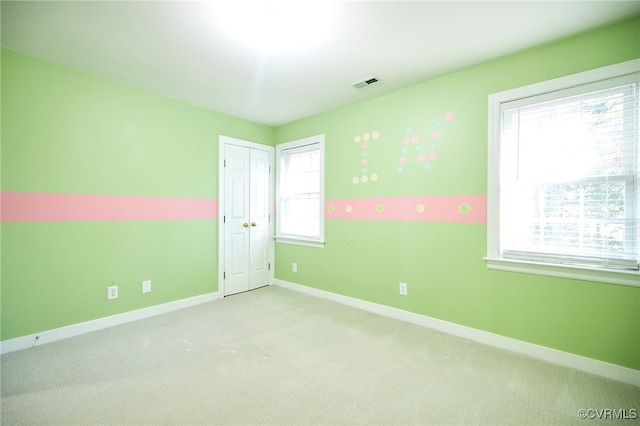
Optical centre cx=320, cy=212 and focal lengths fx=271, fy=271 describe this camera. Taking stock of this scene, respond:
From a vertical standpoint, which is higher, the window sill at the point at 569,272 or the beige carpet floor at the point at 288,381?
the window sill at the point at 569,272

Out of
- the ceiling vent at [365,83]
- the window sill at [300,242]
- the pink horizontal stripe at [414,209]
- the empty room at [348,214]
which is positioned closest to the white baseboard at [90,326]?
the empty room at [348,214]

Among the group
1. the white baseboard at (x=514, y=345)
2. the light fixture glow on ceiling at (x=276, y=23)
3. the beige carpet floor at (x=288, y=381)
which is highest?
the light fixture glow on ceiling at (x=276, y=23)

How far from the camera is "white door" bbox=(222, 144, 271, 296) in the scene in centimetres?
394

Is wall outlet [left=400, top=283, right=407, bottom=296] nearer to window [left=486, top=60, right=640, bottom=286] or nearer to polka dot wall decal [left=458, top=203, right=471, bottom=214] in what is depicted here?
window [left=486, top=60, right=640, bottom=286]

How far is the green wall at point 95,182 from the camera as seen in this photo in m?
2.39

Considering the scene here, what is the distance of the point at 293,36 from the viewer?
2.15 metres

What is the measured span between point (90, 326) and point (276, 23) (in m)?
3.33

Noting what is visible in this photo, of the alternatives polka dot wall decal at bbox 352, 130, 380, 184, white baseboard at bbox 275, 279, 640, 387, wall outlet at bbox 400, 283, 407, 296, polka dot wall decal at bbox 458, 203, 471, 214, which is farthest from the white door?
polka dot wall decal at bbox 458, 203, 471, 214

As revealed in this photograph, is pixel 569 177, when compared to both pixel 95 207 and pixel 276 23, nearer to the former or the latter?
pixel 276 23

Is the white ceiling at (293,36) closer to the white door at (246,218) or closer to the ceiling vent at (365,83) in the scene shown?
the ceiling vent at (365,83)

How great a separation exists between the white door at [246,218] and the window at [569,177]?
3131 millimetres

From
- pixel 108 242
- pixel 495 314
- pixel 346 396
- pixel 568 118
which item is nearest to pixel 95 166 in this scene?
pixel 108 242

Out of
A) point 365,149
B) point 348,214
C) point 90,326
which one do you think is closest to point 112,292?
point 90,326

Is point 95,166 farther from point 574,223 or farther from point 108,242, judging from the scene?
point 574,223
